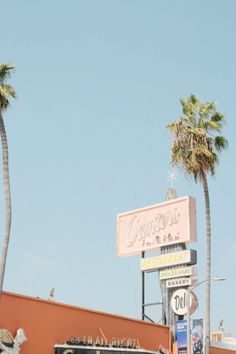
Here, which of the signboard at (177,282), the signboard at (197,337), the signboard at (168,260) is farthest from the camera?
the signboard at (168,260)

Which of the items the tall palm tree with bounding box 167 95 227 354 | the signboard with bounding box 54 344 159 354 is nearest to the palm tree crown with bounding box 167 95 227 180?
the tall palm tree with bounding box 167 95 227 354

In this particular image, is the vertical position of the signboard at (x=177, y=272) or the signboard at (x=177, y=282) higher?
the signboard at (x=177, y=272)

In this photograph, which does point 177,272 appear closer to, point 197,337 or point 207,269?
point 207,269

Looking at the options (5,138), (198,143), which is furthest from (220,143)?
(5,138)

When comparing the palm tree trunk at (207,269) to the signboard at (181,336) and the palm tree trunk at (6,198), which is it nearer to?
the signboard at (181,336)

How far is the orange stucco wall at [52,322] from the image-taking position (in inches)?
1148

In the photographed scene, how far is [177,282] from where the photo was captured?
40.2m

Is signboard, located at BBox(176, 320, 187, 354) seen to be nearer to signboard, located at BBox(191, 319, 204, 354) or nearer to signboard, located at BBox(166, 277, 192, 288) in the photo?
signboard, located at BBox(191, 319, 204, 354)

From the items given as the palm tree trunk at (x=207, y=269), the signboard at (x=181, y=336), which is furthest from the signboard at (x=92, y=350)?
the palm tree trunk at (x=207, y=269)

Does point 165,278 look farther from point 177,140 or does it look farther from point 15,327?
point 15,327

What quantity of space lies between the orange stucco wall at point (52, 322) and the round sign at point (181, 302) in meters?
4.01

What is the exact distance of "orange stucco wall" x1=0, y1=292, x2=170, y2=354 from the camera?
29.1 metres

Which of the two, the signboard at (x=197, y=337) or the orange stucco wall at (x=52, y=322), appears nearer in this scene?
the orange stucco wall at (x=52, y=322)

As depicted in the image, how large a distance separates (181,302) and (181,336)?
100 inches
